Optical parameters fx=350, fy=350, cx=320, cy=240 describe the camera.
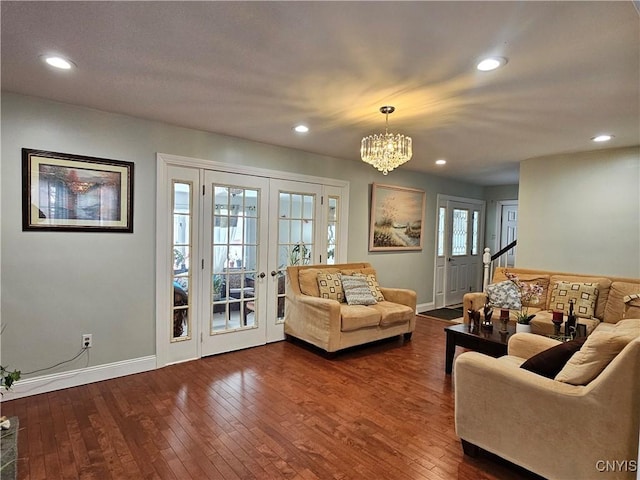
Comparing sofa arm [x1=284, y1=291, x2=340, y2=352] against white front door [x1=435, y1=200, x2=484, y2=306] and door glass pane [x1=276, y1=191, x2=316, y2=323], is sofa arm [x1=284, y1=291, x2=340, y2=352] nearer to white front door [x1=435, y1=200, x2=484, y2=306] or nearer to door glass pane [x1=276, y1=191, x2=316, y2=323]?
door glass pane [x1=276, y1=191, x2=316, y2=323]

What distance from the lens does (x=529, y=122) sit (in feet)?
10.3

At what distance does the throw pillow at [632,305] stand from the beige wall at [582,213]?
62 cm

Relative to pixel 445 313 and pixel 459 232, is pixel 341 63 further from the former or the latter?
pixel 459 232

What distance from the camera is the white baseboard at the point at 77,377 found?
273cm

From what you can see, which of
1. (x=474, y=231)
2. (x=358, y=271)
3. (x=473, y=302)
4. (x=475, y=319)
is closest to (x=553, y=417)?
(x=475, y=319)

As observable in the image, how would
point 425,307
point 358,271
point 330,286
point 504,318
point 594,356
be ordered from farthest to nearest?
point 425,307, point 358,271, point 330,286, point 504,318, point 594,356

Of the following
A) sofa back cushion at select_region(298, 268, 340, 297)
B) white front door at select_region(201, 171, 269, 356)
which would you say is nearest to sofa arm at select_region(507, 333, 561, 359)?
sofa back cushion at select_region(298, 268, 340, 297)

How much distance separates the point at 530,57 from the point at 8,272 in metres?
3.84

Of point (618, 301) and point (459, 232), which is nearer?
point (618, 301)

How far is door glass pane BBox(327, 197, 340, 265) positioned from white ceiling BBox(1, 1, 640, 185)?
58.5 inches

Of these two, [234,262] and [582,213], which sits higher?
[582,213]

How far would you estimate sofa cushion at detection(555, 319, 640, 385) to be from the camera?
165cm

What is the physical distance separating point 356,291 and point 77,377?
112 inches

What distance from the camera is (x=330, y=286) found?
415 cm
